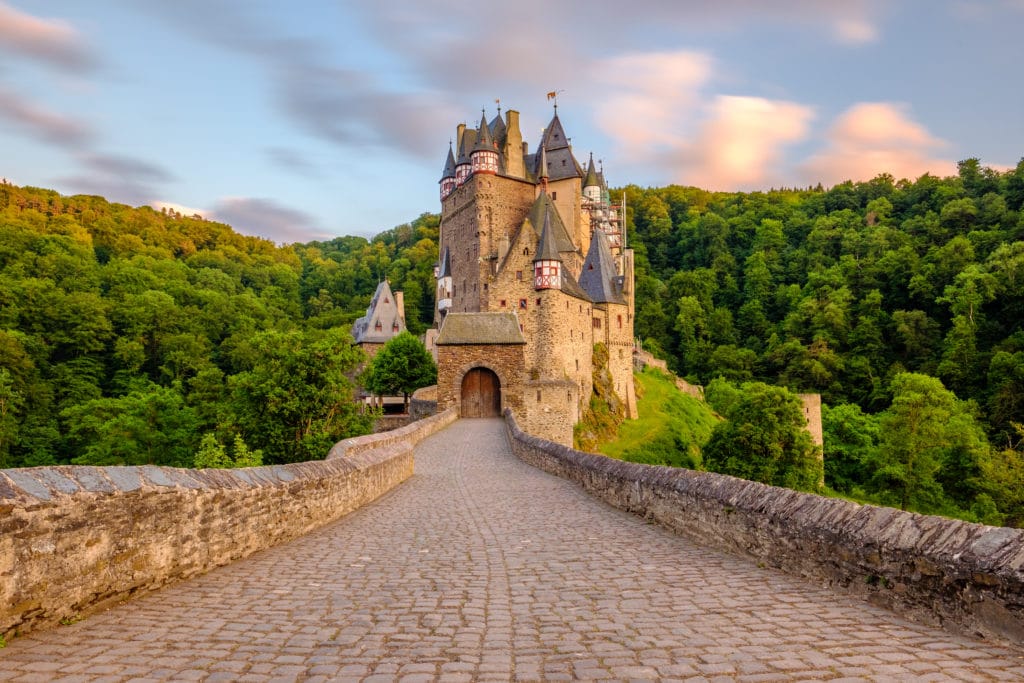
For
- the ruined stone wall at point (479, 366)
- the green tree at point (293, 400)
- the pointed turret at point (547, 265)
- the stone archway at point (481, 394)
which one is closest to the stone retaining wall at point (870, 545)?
the ruined stone wall at point (479, 366)

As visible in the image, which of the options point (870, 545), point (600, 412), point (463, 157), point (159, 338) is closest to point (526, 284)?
point (600, 412)

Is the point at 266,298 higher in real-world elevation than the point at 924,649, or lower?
higher

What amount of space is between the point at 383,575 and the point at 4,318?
56.1m

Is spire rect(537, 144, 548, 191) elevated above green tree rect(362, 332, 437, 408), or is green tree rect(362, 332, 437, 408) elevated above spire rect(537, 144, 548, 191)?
spire rect(537, 144, 548, 191)

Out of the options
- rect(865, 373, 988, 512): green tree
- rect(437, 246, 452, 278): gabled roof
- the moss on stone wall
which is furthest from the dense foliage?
rect(437, 246, 452, 278): gabled roof

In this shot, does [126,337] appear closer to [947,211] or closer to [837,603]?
[837,603]

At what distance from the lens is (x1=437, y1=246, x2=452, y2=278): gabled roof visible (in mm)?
55125

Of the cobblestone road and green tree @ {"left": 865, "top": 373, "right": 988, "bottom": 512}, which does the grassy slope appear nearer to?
green tree @ {"left": 865, "top": 373, "right": 988, "bottom": 512}

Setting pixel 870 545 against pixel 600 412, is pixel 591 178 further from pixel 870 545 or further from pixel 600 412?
pixel 870 545

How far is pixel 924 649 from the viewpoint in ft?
12.6

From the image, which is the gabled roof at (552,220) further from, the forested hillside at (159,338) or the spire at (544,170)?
the forested hillside at (159,338)

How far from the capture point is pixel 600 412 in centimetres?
4481

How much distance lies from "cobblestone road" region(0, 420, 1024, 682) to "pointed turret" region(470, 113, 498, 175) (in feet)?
149

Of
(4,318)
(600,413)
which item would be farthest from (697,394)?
(4,318)
